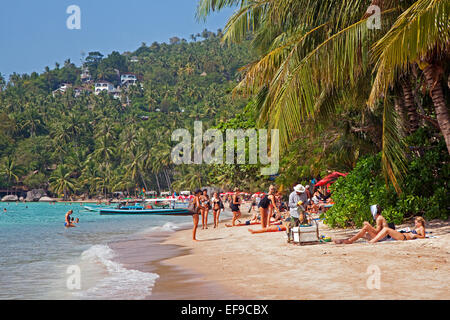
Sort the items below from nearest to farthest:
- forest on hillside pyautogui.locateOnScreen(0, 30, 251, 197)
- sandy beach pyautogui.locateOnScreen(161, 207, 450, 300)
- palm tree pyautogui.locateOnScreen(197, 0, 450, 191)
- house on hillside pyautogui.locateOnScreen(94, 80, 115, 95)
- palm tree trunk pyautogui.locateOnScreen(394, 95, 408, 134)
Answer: sandy beach pyautogui.locateOnScreen(161, 207, 450, 300)
palm tree pyautogui.locateOnScreen(197, 0, 450, 191)
palm tree trunk pyautogui.locateOnScreen(394, 95, 408, 134)
forest on hillside pyautogui.locateOnScreen(0, 30, 251, 197)
house on hillside pyautogui.locateOnScreen(94, 80, 115, 95)

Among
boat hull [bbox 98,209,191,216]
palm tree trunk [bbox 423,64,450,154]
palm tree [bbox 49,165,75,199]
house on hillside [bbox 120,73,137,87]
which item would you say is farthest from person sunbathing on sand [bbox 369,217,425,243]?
house on hillside [bbox 120,73,137,87]

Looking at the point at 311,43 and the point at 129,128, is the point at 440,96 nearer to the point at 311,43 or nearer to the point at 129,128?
the point at 311,43

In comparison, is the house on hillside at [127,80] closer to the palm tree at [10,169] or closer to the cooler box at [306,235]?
the palm tree at [10,169]

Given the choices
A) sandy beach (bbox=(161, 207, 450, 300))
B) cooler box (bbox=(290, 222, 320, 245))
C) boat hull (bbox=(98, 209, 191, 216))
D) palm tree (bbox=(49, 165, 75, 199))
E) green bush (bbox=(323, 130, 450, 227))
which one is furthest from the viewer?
palm tree (bbox=(49, 165, 75, 199))

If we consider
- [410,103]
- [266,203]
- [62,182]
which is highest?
[410,103]

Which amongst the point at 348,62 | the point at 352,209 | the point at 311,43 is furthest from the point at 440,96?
the point at 352,209

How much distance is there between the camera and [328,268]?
26.2ft

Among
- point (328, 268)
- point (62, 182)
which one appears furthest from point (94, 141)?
point (328, 268)

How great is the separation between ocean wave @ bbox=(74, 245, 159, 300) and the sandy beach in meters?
0.88

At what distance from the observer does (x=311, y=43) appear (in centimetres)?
1109

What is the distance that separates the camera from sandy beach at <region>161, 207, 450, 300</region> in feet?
20.7

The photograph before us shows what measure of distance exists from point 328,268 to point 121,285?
3.50m

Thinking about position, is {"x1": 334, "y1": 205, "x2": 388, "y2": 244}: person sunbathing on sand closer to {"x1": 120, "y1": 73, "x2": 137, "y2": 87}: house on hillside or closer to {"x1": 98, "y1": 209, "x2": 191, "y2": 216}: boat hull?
{"x1": 98, "y1": 209, "x2": 191, "y2": 216}: boat hull

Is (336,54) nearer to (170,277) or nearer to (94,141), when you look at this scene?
(170,277)
